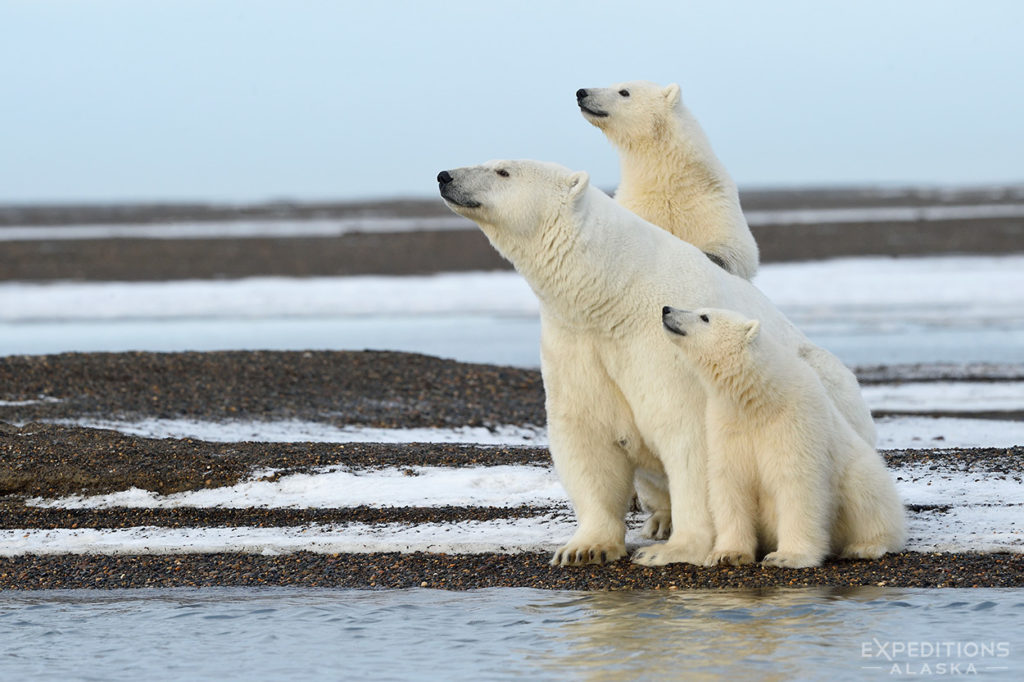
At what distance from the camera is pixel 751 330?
5.79 m

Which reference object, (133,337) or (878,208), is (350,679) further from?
(878,208)

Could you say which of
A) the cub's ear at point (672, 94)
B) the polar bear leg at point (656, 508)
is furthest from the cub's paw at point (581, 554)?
the cub's ear at point (672, 94)

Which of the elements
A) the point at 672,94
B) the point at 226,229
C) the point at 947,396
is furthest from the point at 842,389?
the point at 226,229

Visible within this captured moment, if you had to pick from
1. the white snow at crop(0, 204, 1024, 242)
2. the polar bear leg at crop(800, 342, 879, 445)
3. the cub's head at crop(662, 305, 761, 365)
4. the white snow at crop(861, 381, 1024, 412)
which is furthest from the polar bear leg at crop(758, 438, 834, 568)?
the white snow at crop(0, 204, 1024, 242)

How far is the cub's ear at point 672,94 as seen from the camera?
7.19m

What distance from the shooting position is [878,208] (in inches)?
2429

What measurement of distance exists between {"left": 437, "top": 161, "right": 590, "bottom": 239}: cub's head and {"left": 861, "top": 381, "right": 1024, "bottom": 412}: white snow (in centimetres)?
660

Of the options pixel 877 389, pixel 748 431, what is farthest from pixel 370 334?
pixel 748 431

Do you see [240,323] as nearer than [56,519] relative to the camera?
No

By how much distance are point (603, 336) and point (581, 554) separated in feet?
3.24

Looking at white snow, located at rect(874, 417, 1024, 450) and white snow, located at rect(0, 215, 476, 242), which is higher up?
white snow, located at rect(0, 215, 476, 242)

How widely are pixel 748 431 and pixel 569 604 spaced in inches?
40.6

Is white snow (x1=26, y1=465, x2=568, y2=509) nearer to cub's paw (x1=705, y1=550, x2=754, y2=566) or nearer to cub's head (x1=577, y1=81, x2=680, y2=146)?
cub's paw (x1=705, y1=550, x2=754, y2=566)

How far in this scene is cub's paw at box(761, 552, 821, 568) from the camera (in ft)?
19.0
